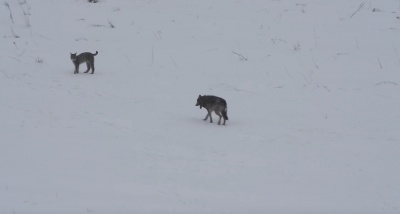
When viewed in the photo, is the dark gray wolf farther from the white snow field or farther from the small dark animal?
the small dark animal

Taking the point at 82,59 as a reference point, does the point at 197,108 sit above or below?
below

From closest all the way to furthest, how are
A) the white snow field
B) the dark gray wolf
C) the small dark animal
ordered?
the white snow field
the dark gray wolf
the small dark animal

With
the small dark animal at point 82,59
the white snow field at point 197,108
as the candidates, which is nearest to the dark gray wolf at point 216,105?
the white snow field at point 197,108

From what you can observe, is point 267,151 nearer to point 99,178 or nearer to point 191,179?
point 191,179

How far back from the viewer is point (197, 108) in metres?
11.9

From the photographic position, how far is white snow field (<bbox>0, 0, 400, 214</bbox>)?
22.8 ft

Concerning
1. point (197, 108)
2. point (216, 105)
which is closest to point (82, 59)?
point (197, 108)

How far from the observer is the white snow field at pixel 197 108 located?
694 cm

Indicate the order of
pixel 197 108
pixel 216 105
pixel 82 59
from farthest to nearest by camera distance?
1. pixel 82 59
2. pixel 197 108
3. pixel 216 105

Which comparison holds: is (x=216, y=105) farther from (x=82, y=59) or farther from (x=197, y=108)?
(x=82, y=59)

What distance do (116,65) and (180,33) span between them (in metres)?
3.65

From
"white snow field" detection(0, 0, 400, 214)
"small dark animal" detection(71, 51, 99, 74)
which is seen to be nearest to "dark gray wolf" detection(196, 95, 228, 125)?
"white snow field" detection(0, 0, 400, 214)

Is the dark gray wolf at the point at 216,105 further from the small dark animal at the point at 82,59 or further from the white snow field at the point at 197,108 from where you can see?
the small dark animal at the point at 82,59

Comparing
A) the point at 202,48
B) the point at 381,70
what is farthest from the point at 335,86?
the point at 202,48
